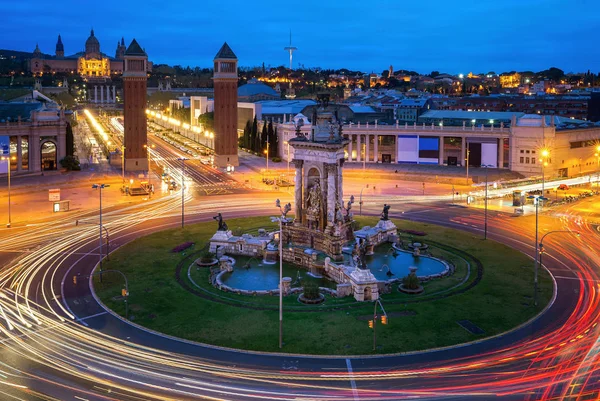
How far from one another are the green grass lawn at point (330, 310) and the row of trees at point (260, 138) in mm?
88245

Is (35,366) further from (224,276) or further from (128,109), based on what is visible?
(128,109)

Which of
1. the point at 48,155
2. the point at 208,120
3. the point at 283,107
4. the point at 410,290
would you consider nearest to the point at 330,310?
the point at 410,290

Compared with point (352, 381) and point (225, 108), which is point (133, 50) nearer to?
point (225, 108)

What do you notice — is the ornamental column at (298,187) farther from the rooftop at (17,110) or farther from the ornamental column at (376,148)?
the rooftop at (17,110)

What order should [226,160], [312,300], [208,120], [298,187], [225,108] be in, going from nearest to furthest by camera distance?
[312,300] < [298,187] < [226,160] < [225,108] < [208,120]

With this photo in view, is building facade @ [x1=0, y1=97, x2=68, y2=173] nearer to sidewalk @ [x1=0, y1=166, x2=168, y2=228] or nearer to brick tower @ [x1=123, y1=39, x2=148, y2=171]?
sidewalk @ [x1=0, y1=166, x2=168, y2=228]

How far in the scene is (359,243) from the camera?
190 feet

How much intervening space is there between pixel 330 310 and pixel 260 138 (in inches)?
4456

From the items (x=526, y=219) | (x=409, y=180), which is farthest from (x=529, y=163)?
(x=526, y=219)

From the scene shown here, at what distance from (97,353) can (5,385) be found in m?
5.51

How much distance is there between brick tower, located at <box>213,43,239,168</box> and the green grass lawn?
3089 inches

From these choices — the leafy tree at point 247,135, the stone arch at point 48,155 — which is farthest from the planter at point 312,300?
the leafy tree at point 247,135

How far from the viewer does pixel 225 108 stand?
13775 cm

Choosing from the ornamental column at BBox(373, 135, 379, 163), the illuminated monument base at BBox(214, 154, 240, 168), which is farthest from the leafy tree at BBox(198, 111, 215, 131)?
the ornamental column at BBox(373, 135, 379, 163)
